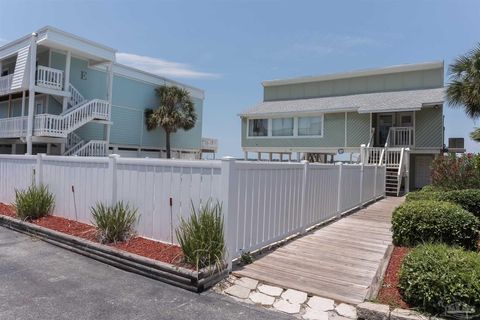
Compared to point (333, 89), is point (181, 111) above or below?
below

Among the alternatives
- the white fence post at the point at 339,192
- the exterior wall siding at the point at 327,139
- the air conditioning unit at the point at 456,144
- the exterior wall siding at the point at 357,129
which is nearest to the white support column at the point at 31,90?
the exterior wall siding at the point at 327,139

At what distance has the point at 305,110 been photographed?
2495 centimetres

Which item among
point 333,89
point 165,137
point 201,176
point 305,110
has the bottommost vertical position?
point 201,176

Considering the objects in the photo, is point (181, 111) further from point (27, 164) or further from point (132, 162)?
point (132, 162)

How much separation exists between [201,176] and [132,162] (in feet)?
5.55

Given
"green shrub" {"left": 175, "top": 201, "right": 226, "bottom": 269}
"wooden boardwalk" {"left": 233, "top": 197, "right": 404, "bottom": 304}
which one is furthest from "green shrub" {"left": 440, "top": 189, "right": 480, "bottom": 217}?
"green shrub" {"left": 175, "top": 201, "right": 226, "bottom": 269}

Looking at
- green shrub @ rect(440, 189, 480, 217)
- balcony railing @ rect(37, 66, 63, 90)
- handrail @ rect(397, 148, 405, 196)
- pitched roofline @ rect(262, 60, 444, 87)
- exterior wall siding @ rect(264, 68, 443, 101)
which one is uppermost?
pitched roofline @ rect(262, 60, 444, 87)

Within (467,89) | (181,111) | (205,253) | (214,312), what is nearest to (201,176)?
(205,253)

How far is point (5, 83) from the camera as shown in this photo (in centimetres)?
2117

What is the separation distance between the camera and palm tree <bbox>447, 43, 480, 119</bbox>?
15.5m

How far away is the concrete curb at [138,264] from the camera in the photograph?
15.8 feet

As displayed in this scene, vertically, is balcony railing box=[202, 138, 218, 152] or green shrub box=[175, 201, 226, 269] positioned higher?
balcony railing box=[202, 138, 218, 152]

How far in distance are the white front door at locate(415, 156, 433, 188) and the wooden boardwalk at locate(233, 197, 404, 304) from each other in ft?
47.8

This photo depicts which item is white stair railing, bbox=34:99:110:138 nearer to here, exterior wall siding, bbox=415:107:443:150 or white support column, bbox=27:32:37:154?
white support column, bbox=27:32:37:154
